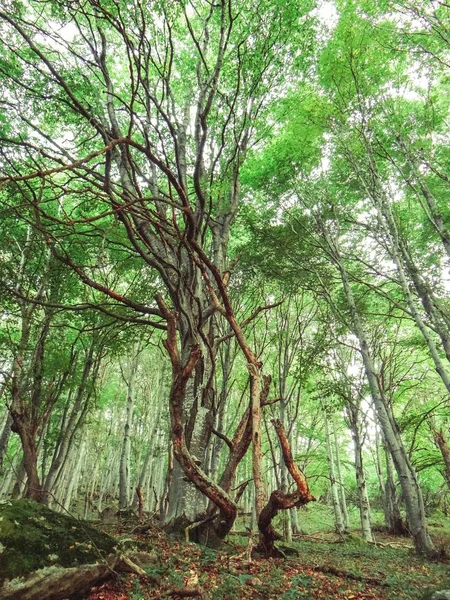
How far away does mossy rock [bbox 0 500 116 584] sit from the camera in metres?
2.52

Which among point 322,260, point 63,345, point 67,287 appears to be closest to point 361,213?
point 322,260

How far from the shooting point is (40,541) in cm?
278

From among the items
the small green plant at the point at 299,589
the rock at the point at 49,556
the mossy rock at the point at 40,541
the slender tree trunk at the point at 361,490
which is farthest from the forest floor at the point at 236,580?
the slender tree trunk at the point at 361,490

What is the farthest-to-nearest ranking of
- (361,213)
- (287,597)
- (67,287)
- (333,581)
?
(361,213) < (67,287) < (333,581) < (287,597)

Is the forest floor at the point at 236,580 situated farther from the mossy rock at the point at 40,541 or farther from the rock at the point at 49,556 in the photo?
the mossy rock at the point at 40,541

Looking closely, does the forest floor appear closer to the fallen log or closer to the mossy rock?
the fallen log

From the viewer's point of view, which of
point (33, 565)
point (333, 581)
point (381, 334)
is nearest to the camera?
point (33, 565)

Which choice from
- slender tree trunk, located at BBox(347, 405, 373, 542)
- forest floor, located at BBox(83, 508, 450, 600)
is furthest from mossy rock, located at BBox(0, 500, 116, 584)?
slender tree trunk, located at BBox(347, 405, 373, 542)

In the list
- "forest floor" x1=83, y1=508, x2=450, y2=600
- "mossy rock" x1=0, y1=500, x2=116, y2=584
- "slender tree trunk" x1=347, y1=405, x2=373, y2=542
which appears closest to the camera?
"mossy rock" x1=0, y1=500, x2=116, y2=584

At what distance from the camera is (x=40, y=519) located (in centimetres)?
310

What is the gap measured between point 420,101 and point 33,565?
46.8 feet

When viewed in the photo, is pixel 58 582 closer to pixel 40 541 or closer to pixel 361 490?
pixel 40 541

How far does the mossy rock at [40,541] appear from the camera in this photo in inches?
99.3

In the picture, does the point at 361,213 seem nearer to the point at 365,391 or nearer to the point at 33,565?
the point at 365,391
